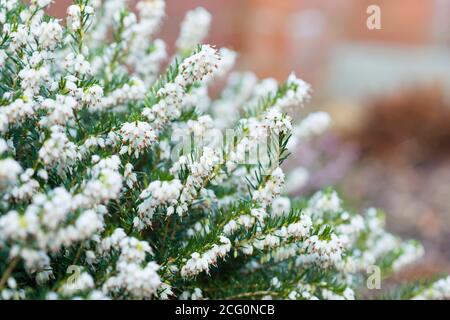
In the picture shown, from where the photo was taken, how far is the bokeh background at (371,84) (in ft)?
15.4

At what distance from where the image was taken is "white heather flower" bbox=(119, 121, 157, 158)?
5.79 ft

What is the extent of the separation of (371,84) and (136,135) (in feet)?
19.7

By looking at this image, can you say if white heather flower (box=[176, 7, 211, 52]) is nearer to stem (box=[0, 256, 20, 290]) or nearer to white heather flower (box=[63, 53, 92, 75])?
white heather flower (box=[63, 53, 92, 75])

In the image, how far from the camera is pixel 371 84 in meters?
7.38

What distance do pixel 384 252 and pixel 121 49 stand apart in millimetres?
1381

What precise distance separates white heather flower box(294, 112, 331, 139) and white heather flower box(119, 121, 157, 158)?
3.18 ft

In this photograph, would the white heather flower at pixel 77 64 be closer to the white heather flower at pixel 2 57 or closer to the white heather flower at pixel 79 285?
the white heather flower at pixel 2 57

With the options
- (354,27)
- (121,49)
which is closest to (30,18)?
(121,49)

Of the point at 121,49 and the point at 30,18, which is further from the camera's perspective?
the point at 121,49

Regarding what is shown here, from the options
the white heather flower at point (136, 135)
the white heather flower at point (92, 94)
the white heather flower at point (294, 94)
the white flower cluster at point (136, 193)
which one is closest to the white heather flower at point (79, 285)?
the white flower cluster at point (136, 193)

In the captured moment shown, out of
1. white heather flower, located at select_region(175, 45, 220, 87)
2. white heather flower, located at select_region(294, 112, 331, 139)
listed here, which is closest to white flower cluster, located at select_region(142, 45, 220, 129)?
white heather flower, located at select_region(175, 45, 220, 87)

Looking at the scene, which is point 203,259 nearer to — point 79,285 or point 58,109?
Answer: point 79,285

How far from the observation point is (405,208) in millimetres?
4863
